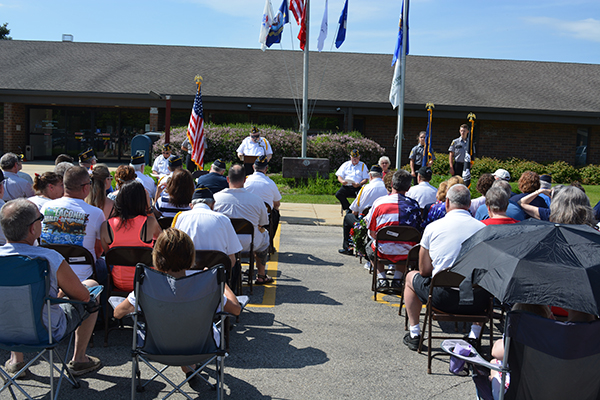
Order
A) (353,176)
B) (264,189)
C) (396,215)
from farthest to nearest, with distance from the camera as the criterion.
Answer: (353,176)
(264,189)
(396,215)

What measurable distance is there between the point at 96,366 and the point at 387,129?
2232 centimetres

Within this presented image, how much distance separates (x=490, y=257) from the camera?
3.18 meters

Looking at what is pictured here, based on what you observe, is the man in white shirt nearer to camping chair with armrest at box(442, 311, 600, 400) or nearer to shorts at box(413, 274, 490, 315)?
shorts at box(413, 274, 490, 315)

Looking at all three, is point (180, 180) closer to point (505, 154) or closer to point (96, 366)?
point (96, 366)

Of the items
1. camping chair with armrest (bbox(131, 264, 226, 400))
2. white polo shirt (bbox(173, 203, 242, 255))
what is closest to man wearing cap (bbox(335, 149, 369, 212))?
white polo shirt (bbox(173, 203, 242, 255))

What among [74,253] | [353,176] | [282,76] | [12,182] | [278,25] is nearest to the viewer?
[74,253]

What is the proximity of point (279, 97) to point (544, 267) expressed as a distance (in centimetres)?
2161

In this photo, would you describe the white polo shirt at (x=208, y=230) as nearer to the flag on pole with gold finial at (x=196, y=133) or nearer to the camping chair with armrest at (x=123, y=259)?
the camping chair with armrest at (x=123, y=259)

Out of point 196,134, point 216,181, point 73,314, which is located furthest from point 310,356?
point 196,134

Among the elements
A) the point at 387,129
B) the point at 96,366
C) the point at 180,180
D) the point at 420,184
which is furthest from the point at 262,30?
the point at 96,366

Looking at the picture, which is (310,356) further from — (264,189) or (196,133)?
(196,133)

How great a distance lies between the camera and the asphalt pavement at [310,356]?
4.09m

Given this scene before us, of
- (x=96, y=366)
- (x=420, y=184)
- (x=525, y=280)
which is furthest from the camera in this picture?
(x=420, y=184)

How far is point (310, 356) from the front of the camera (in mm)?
4770
